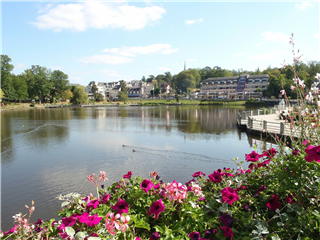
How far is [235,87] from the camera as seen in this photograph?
4301 inches

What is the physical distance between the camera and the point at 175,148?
1447 centimetres

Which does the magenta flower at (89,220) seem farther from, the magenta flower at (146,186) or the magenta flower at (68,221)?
the magenta flower at (146,186)

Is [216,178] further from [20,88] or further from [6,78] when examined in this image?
[20,88]

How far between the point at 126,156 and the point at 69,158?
3.24 m

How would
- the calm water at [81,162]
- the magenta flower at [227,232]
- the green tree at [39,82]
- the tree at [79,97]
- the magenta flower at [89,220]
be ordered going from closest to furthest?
the magenta flower at [89,220], the magenta flower at [227,232], the calm water at [81,162], the green tree at [39,82], the tree at [79,97]

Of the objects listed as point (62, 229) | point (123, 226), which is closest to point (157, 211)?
point (123, 226)

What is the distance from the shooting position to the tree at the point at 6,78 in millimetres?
73875

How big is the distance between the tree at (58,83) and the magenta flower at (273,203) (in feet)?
340

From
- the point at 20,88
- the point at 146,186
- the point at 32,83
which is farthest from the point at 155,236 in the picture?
the point at 32,83

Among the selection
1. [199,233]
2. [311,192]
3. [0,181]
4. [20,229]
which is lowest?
[0,181]

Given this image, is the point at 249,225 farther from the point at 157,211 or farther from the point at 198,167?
the point at 198,167

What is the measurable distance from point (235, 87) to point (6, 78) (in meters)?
96.9

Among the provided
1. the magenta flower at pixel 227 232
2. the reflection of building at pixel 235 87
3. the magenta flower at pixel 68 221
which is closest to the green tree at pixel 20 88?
the reflection of building at pixel 235 87

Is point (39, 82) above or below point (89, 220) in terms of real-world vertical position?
above
